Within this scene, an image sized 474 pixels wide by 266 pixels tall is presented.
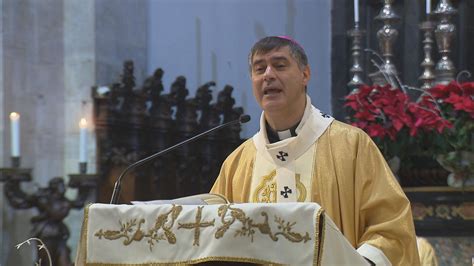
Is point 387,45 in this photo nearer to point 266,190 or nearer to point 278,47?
point 266,190

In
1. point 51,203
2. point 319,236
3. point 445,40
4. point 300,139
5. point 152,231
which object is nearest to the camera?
point 319,236

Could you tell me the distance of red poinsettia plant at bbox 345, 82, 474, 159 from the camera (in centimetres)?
456


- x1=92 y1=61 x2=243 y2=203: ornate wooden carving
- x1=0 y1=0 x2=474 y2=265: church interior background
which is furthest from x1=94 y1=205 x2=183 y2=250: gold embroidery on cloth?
x1=92 y1=61 x2=243 y2=203: ornate wooden carving

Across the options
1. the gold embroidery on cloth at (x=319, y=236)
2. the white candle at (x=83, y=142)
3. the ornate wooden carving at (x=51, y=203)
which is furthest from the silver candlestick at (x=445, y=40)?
the gold embroidery on cloth at (x=319, y=236)

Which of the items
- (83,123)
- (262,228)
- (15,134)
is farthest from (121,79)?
(262,228)

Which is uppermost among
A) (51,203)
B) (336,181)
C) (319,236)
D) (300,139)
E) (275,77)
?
(275,77)

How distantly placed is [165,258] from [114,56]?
4.72 meters

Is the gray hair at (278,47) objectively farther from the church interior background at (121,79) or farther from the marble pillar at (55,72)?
the marble pillar at (55,72)

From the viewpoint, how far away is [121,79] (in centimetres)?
689

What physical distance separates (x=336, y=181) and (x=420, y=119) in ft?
5.06

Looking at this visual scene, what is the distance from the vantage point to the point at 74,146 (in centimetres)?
721

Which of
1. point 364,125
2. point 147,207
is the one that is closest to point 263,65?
point 147,207

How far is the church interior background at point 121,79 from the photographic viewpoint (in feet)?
22.7

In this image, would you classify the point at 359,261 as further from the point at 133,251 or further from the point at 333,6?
the point at 333,6
